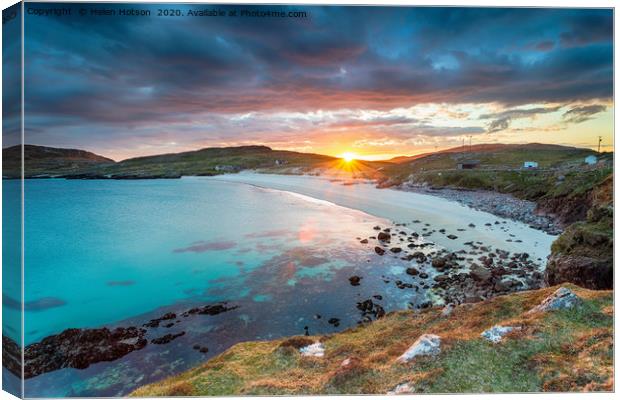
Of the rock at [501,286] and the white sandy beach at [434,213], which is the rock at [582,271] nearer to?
the rock at [501,286]

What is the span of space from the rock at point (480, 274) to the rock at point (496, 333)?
218 inches

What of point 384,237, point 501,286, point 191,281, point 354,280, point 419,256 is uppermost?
point 384,237

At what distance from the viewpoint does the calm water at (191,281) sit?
847 cm

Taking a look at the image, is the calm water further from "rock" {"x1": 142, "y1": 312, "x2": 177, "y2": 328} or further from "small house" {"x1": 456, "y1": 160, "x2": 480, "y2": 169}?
"small house" {"x1": 456, "y1": 160, "x2": 480, "y2": 169}

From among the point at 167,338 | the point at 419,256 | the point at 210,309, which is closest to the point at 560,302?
the point at 419,256

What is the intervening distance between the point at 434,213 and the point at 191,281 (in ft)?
60.0

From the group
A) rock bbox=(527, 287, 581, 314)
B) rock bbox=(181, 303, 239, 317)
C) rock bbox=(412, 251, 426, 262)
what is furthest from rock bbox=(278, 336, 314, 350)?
rock bbox=(412, 251, 426, 262)

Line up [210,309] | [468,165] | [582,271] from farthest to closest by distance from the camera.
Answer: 1. [468,165]
2. [210,309]
3. [582,271]

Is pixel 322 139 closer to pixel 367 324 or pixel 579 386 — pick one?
pixel 367 324

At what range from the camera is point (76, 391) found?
24.7ft

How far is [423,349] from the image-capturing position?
6047mm

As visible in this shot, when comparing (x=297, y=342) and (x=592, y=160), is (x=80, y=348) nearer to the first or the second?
(x=297, y=342)

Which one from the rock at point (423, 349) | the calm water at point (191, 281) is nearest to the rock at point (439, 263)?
the calm water at point (191, 281)

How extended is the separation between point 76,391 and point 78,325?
3235 millimetres
